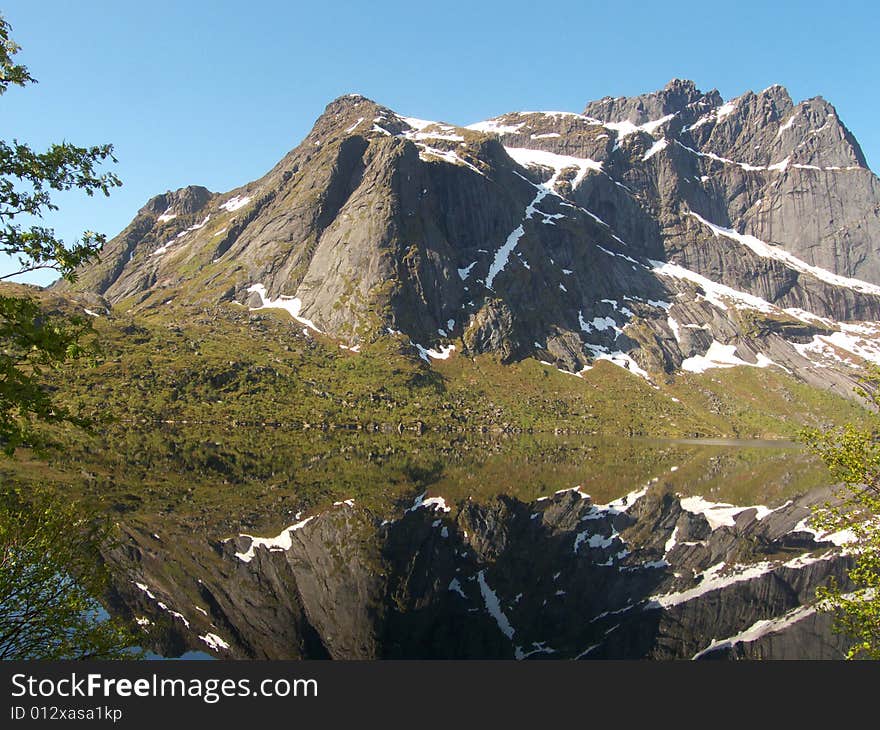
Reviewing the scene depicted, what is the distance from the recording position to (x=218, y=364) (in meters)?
168

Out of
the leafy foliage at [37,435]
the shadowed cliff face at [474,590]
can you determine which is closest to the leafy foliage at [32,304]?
the leafy foliage at [37,435]

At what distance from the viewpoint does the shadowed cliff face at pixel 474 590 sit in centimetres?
2519

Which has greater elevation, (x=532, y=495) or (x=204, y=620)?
(x=532, y=495)

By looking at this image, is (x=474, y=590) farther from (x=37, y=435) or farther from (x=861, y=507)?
(x=37, y=435)

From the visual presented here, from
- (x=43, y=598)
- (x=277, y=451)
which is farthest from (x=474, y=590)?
(x=277, y=451)

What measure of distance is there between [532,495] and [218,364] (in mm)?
131117

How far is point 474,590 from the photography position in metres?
32.2

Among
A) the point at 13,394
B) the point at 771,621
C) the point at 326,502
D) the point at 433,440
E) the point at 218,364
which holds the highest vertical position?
the point at 218,364

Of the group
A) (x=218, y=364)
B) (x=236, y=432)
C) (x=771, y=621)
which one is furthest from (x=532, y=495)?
(x=218, y=364)

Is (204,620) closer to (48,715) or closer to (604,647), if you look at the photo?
(48,715)

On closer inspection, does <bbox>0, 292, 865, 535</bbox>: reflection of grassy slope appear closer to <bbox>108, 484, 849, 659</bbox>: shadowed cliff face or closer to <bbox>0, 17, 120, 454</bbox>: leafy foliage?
<bbox>0, 17, 120, 454</bbox>: leafy foliage

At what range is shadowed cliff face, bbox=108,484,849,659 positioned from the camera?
25.2m

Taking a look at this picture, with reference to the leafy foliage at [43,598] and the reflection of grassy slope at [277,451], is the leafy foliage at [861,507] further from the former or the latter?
the reflection of grassy slope at [277,451]

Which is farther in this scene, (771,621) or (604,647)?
(771,621)
